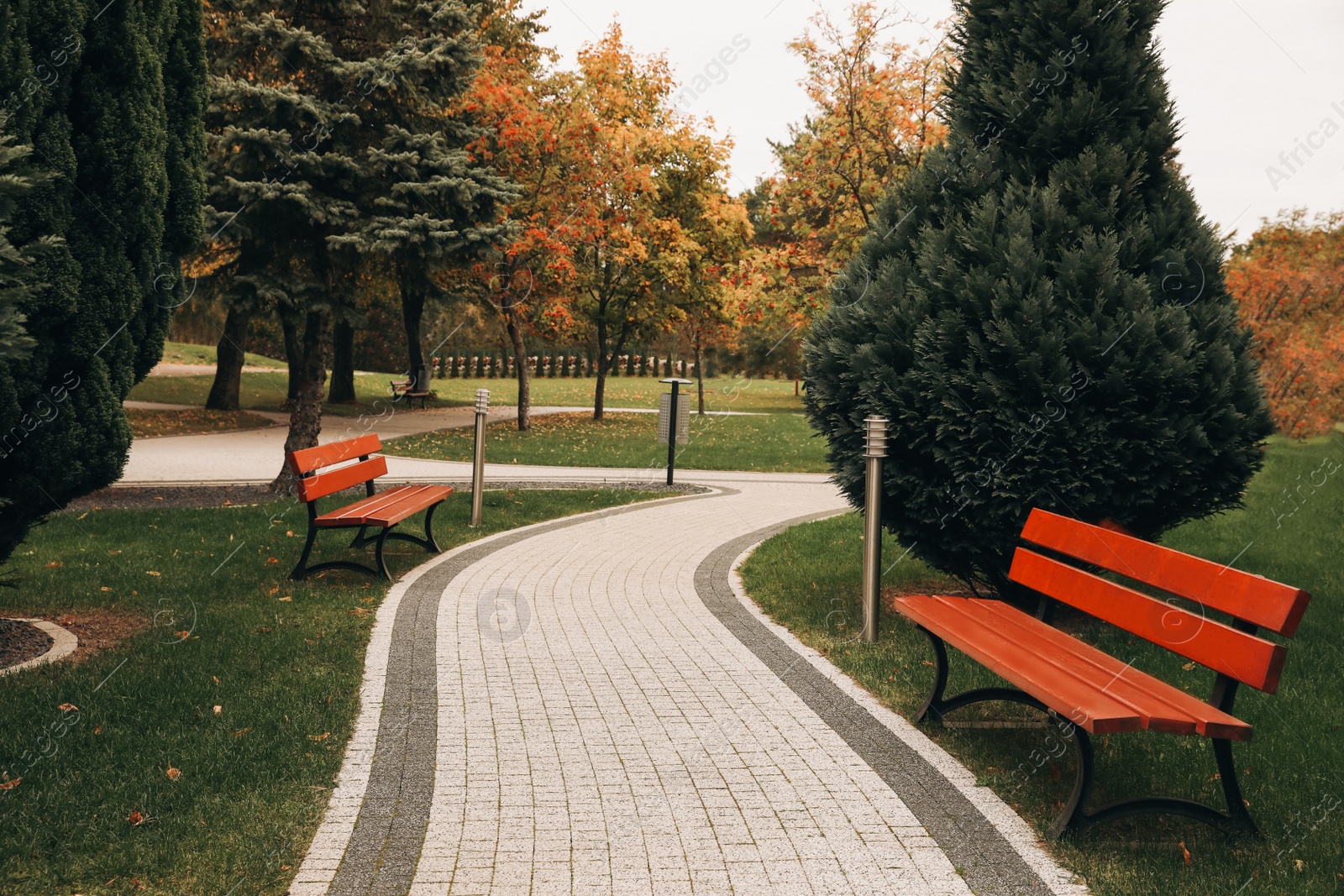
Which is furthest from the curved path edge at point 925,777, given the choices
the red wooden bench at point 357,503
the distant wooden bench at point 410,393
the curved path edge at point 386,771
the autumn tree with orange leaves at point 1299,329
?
the distant wooden bench at point 410,393

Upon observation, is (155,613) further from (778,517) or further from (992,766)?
(778,517)

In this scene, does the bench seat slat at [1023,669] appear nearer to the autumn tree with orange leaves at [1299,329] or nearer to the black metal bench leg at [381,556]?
the black metal bench leg at [381,556]

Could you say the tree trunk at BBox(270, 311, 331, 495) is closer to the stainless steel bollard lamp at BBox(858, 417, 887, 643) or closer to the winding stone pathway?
the winding stone pathway

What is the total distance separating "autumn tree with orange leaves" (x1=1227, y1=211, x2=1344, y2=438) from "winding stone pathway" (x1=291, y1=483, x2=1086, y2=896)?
16.3 meters

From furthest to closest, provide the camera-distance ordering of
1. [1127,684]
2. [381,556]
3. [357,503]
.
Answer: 1. [357,503]
2. [381,556]
3. [1127,684]

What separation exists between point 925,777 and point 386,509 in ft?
16.5

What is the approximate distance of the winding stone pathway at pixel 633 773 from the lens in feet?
10.8

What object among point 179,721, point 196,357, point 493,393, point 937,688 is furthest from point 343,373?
point 937,688

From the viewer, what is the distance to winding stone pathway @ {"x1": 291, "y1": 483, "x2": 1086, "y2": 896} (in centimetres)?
330

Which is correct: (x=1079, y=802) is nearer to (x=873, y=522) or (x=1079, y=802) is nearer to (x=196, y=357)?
(x=873, y=522)

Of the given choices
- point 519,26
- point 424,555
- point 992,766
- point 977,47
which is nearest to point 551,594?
point 424,555

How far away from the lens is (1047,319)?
226 inches

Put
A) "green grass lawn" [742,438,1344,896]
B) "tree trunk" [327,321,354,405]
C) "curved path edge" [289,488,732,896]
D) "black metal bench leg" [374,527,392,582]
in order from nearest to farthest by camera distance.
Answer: "curved path edge" [289,488,732,896] → "green grass lawn" [742,438,1344,896] → "black metal bench leg" [374,527,392,582] → "tree trunk" [327,321,354,405]

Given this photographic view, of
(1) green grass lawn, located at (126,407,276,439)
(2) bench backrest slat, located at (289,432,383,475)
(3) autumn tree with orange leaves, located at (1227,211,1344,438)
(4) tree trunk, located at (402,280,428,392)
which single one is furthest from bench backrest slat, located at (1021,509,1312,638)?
(4) tree trunk, located at (402,280,428,392)
